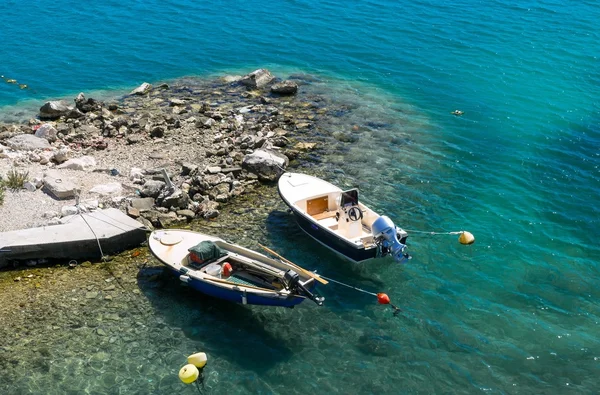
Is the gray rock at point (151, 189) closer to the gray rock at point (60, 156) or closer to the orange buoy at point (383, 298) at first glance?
the gray rock at point (60, 156)

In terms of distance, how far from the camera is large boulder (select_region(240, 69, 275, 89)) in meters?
37.5

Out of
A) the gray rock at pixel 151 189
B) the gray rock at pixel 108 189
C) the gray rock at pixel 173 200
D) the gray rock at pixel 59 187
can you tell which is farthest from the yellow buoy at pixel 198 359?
the gray rock at pixel 59 187

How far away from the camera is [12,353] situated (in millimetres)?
17312

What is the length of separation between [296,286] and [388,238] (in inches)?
165

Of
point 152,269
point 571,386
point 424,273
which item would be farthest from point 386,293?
point 152,269

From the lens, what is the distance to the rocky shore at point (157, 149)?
23906mm

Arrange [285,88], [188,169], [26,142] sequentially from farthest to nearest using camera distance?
[285,88] < [26,142] < [188,169]

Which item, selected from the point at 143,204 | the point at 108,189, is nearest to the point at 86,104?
the point at 108,189

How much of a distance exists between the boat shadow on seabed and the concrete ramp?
5.40 ft

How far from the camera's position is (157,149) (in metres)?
29.0

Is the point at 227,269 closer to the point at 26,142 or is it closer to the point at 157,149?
the point at 157,149

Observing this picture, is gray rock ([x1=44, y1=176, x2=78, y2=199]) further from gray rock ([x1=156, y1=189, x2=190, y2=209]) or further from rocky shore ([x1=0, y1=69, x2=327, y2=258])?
gray rock ([x1=156, y1=189, x2=190, y2=209])

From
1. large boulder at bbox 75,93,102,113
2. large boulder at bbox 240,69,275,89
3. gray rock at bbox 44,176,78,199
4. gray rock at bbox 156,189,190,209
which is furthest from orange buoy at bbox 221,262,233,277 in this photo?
large boulder at bbox 240,69,275,89

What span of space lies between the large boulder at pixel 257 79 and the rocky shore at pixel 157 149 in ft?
0.24
